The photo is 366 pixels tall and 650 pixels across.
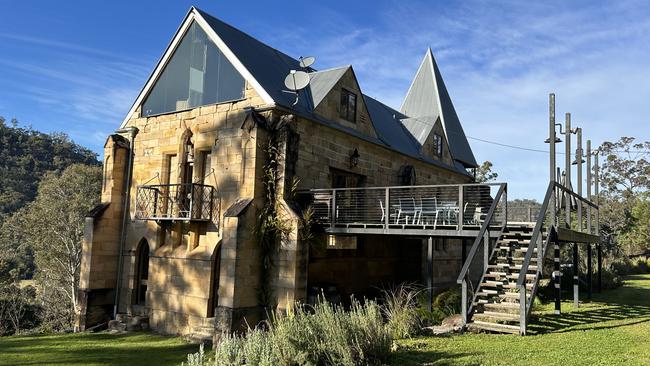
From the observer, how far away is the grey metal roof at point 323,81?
15696 millimetres

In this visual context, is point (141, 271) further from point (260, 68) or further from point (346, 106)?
point (346, 106)

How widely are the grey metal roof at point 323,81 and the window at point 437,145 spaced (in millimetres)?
8165

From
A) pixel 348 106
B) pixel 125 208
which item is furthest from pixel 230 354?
pixel 125 208

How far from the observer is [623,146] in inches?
2010

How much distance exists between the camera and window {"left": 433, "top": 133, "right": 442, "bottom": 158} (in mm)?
23281

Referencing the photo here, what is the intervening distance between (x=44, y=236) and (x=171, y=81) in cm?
1915

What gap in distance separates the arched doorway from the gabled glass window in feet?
15.2

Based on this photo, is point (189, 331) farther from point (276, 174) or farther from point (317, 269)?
point (276, 174)

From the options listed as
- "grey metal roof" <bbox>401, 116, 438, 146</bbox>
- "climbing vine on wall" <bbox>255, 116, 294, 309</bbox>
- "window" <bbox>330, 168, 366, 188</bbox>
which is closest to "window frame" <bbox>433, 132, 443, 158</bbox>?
"grey metal roof" <bbox>401, 116, 438, 146</bbox>

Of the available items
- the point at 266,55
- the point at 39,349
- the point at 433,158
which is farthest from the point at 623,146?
the point at 39,349

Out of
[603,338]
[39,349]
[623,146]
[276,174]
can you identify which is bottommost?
[39,349]

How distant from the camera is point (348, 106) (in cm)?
1683

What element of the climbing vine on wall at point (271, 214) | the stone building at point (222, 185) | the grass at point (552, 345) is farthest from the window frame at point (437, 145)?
the grass at point (552, 345)

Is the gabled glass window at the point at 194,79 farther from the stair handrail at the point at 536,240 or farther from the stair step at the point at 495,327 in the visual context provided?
the stair step at the point at 495,327
